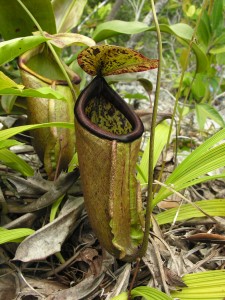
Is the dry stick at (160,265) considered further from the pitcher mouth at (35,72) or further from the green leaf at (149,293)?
the pitcher mouth at (35,72)

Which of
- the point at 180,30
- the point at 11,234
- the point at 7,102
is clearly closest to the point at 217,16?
the point at 180,30

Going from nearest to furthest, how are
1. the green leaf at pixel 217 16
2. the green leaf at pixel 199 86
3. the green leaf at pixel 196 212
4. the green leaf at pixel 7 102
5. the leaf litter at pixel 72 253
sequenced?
the leaf litter at pixel 72 253, the green leaf at pixel 196 212, the green leaf at pixel 7 102, the green leaf at pixel 217 16, the green leaf at pixel 199 86

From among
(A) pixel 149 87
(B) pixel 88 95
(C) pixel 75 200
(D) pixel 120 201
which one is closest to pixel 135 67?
(B) pixel 88 95

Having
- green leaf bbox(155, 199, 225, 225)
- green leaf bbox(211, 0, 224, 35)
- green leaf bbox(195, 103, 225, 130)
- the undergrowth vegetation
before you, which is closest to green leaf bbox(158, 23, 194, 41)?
the undergrowth vegetation

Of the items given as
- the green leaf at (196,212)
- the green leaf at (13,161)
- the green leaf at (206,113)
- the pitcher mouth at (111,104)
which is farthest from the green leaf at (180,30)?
the green leaf at (13,161)

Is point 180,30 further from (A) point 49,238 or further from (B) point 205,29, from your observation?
(A) point 49,238

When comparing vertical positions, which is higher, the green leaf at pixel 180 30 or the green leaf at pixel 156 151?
the green leaf at pixel 180 30

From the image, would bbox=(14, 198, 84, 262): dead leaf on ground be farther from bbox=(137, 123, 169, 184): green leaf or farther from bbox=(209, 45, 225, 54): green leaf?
bbox=(209, 45, 225, 54): green leaf
